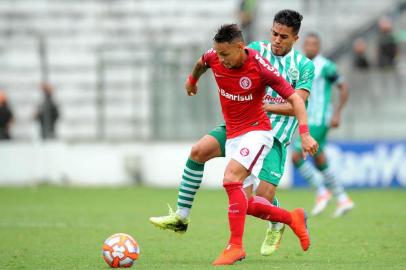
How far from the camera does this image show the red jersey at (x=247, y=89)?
798 cm

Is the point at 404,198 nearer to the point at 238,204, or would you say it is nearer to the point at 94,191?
the point at 94,191

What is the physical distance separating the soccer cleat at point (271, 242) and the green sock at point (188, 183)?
796 mm

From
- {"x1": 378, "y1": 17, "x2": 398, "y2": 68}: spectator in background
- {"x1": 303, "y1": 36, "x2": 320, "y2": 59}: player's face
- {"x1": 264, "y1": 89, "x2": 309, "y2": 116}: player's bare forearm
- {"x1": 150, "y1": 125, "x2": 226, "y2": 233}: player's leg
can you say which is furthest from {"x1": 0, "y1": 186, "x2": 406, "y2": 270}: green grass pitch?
{"x1": 378, "y1": 17, "x2": 398, "y2": 68}: spectator in background

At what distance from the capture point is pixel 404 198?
16797 mm

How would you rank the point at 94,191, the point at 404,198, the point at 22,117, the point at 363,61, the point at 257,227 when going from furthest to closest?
the point at 22,117, the point at 363,61, the point at 94,191, the point at 404,198, the point at 257,227

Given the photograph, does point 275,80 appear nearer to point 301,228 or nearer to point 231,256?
point 301,228

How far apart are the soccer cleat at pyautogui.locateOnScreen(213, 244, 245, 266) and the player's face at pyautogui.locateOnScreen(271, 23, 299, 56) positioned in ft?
6.95

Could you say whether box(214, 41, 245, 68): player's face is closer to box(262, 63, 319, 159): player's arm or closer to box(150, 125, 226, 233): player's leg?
Result: box(262, 63, 319, 159): player's arm

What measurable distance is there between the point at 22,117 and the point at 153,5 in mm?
4187

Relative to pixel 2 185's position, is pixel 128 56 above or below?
above

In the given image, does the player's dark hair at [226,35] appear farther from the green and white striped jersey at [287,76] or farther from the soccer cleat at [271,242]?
the soccer cleat at [271,242]

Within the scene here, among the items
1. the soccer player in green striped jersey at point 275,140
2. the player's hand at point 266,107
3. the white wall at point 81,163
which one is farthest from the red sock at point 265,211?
the white wall at point 81,163

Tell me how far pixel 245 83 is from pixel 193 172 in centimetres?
110

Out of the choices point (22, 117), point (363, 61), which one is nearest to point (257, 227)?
point (363, 61)
